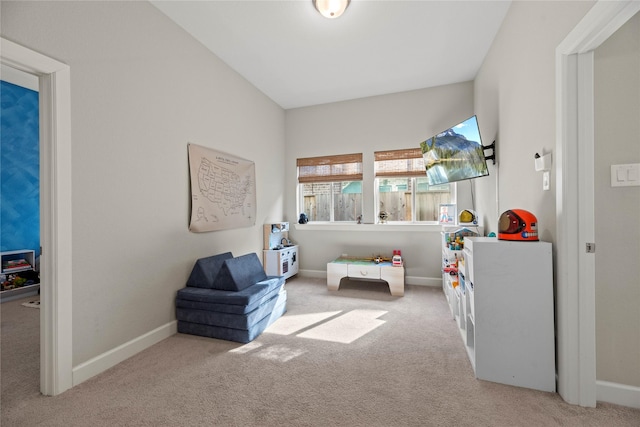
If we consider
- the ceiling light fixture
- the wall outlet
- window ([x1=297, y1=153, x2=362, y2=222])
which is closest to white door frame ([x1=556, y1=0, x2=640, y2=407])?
the wall outlet

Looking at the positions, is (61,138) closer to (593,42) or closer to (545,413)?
(593,42)

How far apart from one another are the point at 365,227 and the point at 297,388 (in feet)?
9.15

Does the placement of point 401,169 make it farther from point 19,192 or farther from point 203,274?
point 19,192

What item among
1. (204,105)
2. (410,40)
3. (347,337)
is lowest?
(347,337)

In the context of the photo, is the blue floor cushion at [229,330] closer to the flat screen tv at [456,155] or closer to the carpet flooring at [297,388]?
the carpet flooring at [297,388]

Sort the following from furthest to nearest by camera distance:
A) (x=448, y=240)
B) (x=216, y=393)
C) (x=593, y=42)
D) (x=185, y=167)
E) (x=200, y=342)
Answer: (x=448, y=240), (x=185, y=167), (x=200, y=342), (x=216, y=393), (x=593, y=42)

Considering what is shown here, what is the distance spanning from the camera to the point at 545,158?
164 cm

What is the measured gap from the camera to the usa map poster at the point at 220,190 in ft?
8.91

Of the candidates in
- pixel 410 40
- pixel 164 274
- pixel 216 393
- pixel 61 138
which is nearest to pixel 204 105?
pixel 61 138

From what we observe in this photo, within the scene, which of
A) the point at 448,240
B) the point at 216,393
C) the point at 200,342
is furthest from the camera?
the point at 448,240

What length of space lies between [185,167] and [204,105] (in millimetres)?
766

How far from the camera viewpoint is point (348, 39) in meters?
2.78

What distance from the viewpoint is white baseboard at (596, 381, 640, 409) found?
56.4 inches

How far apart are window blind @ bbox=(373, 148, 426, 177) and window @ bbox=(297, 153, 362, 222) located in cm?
32
